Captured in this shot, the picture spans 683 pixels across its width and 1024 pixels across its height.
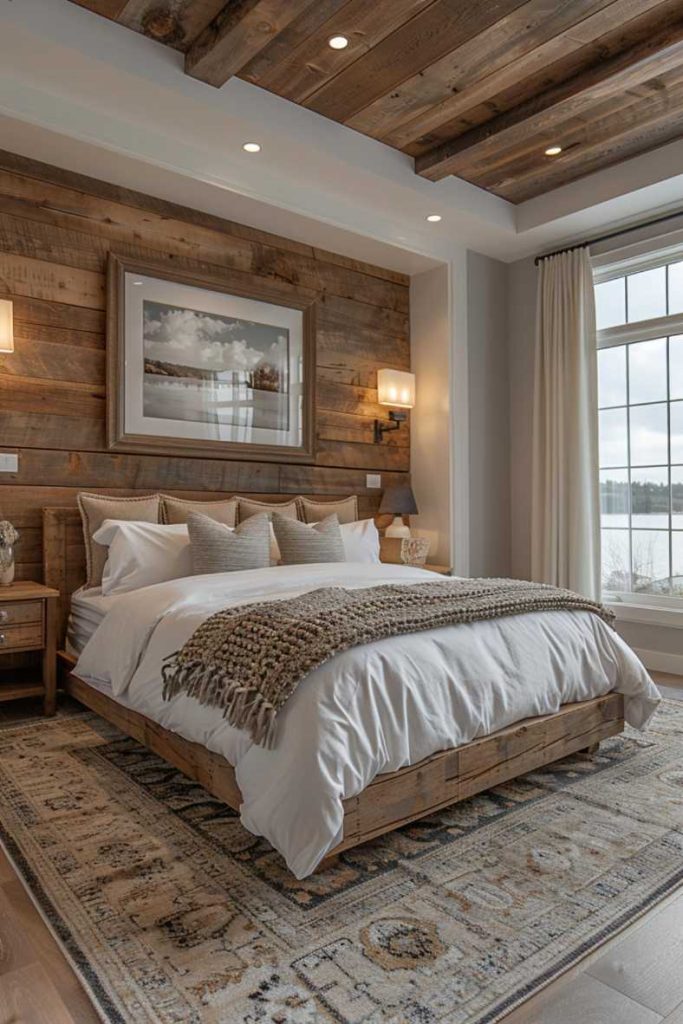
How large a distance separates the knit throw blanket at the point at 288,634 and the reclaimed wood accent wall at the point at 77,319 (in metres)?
1.66

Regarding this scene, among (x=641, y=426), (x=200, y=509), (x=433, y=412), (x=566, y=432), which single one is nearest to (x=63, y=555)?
(x=200, y=509)

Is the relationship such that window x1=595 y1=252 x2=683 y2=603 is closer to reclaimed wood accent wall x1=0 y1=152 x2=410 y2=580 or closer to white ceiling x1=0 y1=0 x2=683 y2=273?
white ceiling x1=0 y1=0 x2=683 y2=273

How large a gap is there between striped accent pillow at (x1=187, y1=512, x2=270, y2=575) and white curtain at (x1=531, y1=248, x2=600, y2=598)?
7.30 feet

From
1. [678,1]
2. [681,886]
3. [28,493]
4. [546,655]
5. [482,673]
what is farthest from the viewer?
[28,493]

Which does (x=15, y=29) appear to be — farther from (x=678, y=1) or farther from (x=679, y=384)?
(x=679, y=384)

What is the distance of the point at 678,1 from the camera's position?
2.89 metres

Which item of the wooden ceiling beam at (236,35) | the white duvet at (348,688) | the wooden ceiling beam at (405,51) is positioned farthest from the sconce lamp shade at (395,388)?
the wooden ceiling beam at (236,35)

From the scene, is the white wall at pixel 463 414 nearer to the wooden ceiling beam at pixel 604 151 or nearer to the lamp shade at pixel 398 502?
the lamp shade at pixel 398 502

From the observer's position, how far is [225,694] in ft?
6.49

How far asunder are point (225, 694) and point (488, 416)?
11.7 ft

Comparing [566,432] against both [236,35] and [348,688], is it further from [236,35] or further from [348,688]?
[348,688]

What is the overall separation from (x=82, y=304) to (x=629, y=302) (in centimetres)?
333

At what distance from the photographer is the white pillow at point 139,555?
3236 millimetres

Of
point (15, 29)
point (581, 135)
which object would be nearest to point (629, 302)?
point (581, 135)
